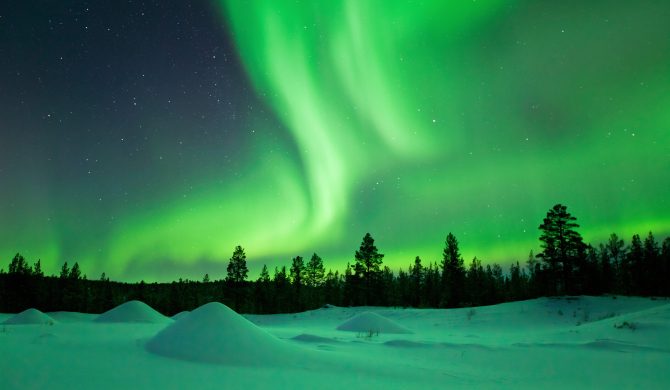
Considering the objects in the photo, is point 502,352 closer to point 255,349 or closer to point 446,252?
point 255,349

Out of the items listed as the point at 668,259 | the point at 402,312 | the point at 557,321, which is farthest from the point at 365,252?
the point at 668,259

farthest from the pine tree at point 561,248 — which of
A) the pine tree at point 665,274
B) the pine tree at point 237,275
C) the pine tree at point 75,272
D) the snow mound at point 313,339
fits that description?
the pine tree at point 75,272

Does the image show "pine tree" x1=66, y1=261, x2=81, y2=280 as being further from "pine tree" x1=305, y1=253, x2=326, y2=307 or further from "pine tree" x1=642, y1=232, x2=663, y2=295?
"pine tree" x1=642, y1=232, x2=663, y2=295

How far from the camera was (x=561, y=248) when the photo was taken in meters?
34.3

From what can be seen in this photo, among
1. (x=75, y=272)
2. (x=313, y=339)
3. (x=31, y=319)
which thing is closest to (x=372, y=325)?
(x=313, y=339)

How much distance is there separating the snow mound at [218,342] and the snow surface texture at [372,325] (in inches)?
489

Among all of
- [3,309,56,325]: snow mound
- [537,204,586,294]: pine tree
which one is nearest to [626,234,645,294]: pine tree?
[537,204,586,294]: pine tree

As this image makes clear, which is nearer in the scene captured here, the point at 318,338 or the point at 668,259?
the point at 318,338

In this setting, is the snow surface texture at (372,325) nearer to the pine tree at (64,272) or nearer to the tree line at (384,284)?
the tree line at (384,284)

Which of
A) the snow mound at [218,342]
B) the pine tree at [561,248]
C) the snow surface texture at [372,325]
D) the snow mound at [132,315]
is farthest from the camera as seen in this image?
the pine tree at [561,248]

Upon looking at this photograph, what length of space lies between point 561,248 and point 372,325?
2284cm

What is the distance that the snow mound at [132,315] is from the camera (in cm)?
2338

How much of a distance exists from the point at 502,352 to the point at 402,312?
25.5 m

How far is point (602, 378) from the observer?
7.36 m
